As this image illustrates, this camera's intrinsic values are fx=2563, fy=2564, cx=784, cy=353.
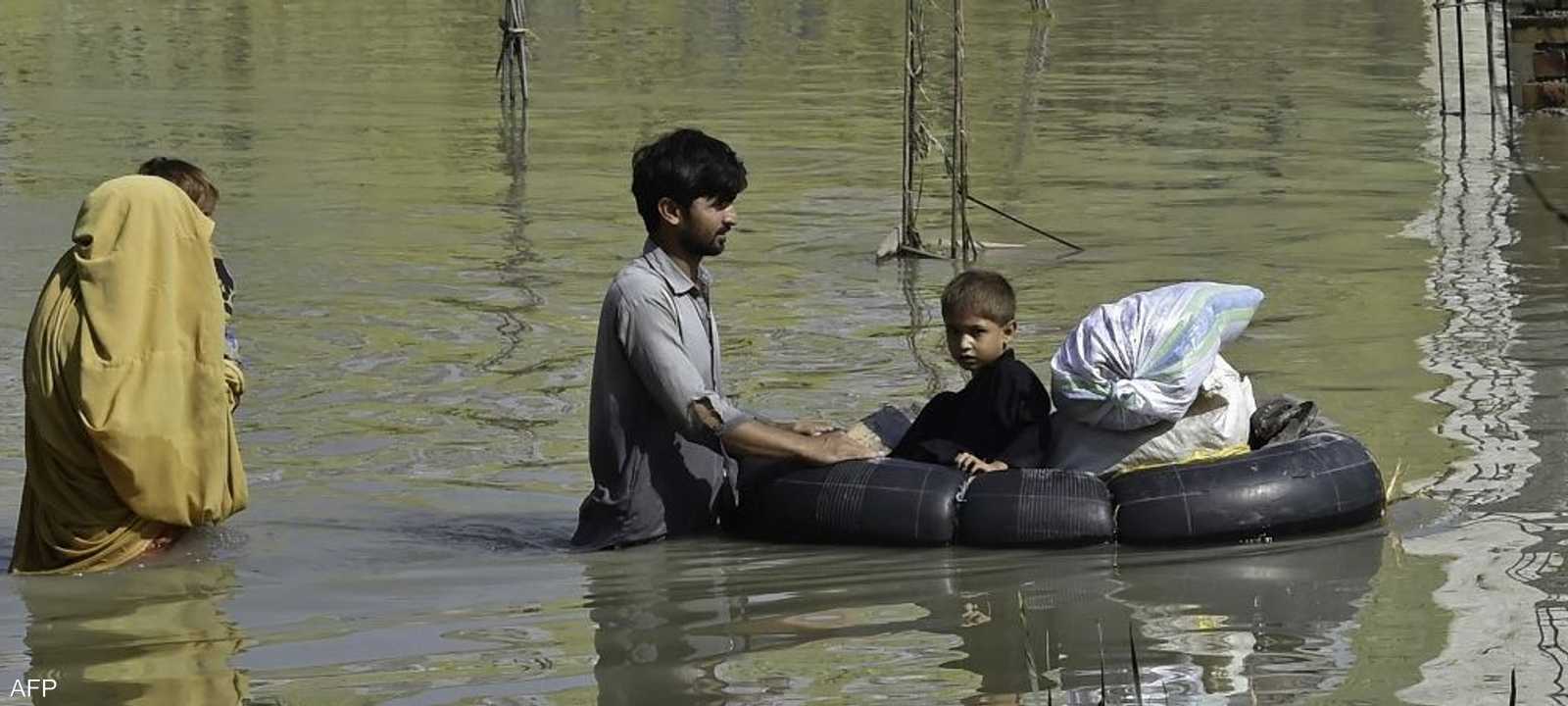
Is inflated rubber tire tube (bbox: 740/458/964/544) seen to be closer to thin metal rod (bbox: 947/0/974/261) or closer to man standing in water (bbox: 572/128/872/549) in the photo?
man standing in water (bbox: 572/128/872/549)

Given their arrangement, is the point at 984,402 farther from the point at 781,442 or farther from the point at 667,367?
the point at 667,367

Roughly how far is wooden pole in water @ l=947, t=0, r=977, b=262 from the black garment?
6.30 m

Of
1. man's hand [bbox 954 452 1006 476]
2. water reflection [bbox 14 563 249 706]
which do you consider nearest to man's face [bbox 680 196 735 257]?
man's hand [bbox 954 452 1006 476]

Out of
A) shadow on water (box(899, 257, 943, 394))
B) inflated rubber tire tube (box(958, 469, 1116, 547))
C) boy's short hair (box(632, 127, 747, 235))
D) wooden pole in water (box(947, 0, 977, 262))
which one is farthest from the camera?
wooden pole in water (box(947, 0, 977, 262))

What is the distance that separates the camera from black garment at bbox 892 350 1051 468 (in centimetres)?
753

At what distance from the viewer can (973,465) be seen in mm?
7691

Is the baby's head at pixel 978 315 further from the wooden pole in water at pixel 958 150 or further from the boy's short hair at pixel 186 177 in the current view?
the wooden pole in water at pixel 958 150

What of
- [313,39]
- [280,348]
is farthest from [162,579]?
[313,39]

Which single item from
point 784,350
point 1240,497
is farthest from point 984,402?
point 784,350

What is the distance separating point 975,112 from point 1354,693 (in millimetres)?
18682

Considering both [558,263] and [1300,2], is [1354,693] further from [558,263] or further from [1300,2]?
[1300,2]

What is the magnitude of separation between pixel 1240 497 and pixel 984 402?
2.63ft

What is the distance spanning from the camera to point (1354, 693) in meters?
5.95

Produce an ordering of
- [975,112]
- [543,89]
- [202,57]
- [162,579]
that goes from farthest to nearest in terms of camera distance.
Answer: [202,57] < [543,89] < [975,112] < [162,579]
